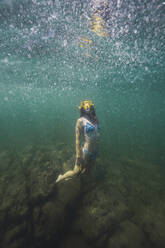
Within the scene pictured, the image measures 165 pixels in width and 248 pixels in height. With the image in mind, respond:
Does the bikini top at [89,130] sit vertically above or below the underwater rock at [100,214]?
above

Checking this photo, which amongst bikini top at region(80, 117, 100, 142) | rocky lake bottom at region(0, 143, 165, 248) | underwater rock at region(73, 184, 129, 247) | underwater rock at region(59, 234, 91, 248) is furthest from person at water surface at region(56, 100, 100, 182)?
underwater rock at region(59, 234, 91, 248)

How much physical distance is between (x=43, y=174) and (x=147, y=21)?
30.6 ft

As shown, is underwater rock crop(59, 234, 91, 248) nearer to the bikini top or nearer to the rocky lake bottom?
the rocky lake bottom

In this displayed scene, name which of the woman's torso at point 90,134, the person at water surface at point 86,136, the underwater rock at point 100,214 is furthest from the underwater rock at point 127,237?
the woman's torso at point 90,134

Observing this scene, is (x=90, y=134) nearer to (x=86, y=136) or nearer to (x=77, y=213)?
(x=86, y=136)

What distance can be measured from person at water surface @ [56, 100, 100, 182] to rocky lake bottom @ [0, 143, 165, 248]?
26.1 inches

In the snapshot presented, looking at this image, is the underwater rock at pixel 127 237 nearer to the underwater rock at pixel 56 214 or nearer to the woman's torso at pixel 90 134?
the underwater rock at pixel 56 214

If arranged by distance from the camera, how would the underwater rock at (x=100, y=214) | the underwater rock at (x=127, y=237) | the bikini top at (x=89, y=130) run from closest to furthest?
the bikini top at (x=89, y=130) → the underwater rock at (x=127, y=237) → the underwater rock at (x=100, y=214)

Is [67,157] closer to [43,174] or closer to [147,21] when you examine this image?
[43,174]

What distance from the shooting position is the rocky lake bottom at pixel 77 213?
4.45 metres

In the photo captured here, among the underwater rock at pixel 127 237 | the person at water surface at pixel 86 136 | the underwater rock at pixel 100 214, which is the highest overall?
the person at water surface at pixel 86 136

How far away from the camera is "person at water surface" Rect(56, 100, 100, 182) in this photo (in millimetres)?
4320

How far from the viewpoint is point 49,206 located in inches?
199

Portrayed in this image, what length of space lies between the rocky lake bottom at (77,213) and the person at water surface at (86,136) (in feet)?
2.17
